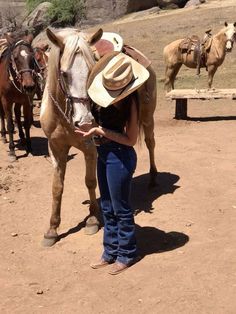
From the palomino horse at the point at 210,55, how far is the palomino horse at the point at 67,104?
7.39 m

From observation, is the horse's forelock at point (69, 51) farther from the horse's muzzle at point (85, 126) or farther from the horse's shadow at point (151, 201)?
the horse's shadow at point (151, 201)

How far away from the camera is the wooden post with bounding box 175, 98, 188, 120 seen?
10.0m

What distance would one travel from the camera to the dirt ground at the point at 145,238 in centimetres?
375

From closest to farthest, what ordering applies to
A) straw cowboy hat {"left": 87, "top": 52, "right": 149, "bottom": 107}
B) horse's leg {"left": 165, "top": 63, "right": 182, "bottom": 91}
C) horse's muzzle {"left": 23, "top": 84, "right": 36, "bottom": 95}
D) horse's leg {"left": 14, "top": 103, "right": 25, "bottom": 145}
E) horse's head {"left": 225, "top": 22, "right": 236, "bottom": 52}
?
straw cowboy hat {"left": 87, "top": 52, "right": 149, "bottom": 107} < horse's muzzle {"left": 23, "top": 84, "right": 36, "bottom": 95} < horse's leg {"left": 14, "top": 103, "right": 25, "bottom": 145} < horse's head {"left": 225, "top": 22, "right": 236, "bottom": 52} < horse's leg {"left": 165, "top": 63, "right": 182, "bottom": 91}

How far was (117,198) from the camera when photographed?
3895 mm

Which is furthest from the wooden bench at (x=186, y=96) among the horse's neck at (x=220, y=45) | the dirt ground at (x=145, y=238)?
the horse's neck at (x=220, y=45)

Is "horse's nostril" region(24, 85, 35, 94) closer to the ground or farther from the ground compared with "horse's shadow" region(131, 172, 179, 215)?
farther from the ground

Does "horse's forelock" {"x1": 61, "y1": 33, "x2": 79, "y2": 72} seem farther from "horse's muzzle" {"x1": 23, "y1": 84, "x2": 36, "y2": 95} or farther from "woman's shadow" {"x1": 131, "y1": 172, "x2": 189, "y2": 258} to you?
"horse's muzzle" {"x1": 23, "y1": 84, "x2": 36, "y2": 95}

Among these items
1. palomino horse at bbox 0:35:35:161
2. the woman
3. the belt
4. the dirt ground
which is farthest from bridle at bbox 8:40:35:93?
the belt

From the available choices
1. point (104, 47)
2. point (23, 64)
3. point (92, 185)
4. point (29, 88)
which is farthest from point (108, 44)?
point (23, 64)

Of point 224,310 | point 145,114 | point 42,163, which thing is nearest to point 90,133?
point 224,310

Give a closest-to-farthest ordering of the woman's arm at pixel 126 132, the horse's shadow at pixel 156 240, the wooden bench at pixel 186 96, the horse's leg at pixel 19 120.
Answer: the woman's arm at pixel 126 132 < the horse's shadow at pixel 156 240 < the horse's leg at pixel 19 120 < the wooden bench at pixel 186 96

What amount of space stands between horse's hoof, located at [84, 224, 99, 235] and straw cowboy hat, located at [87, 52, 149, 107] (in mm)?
1760

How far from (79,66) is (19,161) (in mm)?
4117
